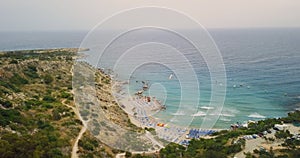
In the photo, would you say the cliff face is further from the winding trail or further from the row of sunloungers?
the row of sunloungers

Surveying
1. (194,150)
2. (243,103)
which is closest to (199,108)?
(243,103)

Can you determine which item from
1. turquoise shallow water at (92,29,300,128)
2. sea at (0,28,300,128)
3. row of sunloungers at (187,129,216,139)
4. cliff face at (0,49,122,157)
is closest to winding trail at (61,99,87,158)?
cliff face at (0,49,122,157)

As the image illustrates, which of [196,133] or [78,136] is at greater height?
[78,136]

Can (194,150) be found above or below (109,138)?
below

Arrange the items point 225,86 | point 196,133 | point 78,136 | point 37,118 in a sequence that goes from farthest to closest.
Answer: point 225,86
point 196,133
point 37,118
point 78,136

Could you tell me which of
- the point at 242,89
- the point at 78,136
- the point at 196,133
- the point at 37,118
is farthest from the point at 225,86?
the point at 37,118

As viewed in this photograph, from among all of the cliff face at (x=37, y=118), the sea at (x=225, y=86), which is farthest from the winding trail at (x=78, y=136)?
the sea at (x=225, y=86)

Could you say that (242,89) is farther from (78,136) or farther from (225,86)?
(78,136)

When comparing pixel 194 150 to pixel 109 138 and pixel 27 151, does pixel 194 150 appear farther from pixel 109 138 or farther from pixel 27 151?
pixel 27 151

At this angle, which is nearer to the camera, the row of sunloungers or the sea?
the row of sunloungers

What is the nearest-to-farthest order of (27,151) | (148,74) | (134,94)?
(27,151) < (134,94) < (148,74)

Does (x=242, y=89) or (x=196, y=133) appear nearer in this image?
(x=196, y=133)
